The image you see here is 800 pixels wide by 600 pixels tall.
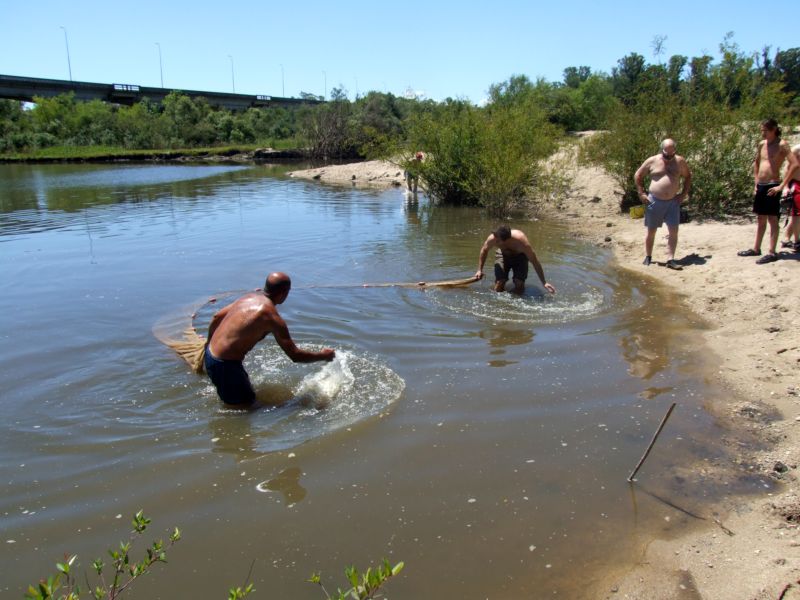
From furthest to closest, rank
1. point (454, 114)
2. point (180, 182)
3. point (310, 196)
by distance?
1. point (180, 182)
2. point (310, 196)
3. point (454, 114)

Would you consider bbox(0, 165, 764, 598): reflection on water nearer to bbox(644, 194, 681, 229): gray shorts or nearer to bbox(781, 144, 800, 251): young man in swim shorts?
bbox(644, 194, 681, 229): gray shorts

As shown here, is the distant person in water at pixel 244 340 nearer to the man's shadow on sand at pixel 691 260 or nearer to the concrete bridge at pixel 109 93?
the man's shadow on sand at pixel 691 260

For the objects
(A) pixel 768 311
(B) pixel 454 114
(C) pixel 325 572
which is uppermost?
(B) pixel 454 114

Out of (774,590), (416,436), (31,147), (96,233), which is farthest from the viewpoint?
(31,147)

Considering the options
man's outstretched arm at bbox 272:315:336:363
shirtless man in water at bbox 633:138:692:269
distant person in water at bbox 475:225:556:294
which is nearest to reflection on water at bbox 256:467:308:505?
man's outstretched arm at bbox 272:315:336:363

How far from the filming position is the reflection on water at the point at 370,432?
11.9ft

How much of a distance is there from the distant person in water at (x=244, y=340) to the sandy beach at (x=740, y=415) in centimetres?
326

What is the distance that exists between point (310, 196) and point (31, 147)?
48.9m

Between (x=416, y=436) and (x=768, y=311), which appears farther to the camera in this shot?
(x=768, y=311)

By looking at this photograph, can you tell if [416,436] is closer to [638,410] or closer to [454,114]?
[638,410]

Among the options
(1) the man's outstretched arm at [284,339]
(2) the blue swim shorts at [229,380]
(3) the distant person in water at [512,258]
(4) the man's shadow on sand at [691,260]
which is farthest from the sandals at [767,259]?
(2) the blue swim shorts at [229,380]

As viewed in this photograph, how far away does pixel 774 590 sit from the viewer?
118 inches

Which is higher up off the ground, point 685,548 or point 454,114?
point 454,114

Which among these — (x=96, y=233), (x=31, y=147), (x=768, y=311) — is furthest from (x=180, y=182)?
(x=31, y=147)
